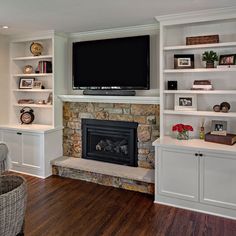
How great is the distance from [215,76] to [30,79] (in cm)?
324

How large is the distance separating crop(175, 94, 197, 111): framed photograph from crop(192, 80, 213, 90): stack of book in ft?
0.49

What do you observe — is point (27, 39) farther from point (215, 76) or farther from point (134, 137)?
point (215, 76)

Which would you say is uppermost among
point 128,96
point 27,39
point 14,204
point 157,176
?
point 27,39

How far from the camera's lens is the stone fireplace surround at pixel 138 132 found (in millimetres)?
3600

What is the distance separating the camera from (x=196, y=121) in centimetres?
342

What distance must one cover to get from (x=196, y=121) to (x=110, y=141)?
148cm

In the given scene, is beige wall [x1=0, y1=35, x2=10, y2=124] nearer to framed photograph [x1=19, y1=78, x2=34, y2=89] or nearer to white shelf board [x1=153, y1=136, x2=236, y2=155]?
framed photograph [x1=19, y1=78, x2=34, y2=89]

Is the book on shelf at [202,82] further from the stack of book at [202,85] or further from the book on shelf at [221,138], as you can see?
the book on shelf at [221,138]

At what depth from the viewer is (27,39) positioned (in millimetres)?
4355

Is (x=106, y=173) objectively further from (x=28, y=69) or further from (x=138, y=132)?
(x=28, y=69)

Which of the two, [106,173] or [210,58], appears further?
[106,173]

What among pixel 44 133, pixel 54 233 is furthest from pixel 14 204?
pixel 44 133

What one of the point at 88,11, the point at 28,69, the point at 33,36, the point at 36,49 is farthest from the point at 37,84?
the point at 88,11

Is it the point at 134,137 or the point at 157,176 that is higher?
the point at 134,137
